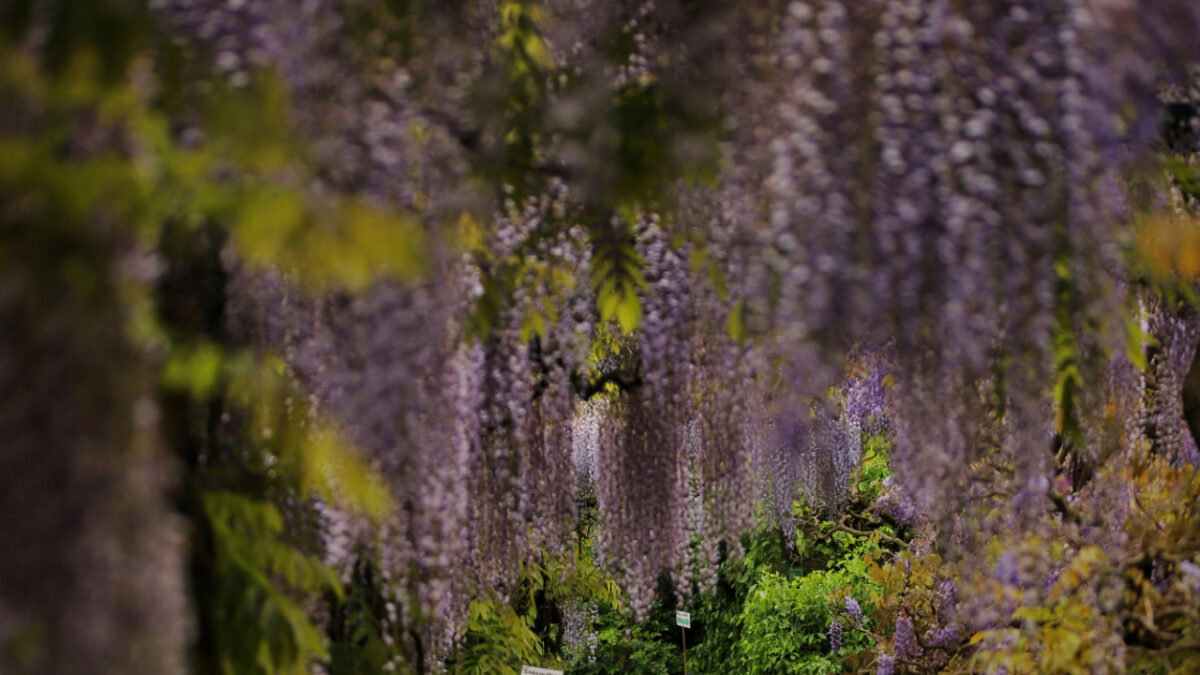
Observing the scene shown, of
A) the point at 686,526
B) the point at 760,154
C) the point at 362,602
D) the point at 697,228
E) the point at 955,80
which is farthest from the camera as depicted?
the point at 686,526

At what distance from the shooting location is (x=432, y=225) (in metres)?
2.49

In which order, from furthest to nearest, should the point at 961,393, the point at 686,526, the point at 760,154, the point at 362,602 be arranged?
the point at 686,526
the point at 362,602
the point at 961,393
the point at 760,154

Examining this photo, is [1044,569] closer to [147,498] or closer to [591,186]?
[591,186]

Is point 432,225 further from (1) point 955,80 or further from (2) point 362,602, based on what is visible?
(2) point 362,602

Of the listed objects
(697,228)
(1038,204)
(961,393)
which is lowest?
(961,393)

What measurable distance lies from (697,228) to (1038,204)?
3.75 feet

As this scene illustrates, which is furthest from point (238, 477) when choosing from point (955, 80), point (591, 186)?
point (955, 80)

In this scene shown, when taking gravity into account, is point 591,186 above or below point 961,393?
above

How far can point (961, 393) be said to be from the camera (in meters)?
3.53

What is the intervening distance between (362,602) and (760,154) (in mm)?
2393

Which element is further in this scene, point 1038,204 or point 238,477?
point 238,477

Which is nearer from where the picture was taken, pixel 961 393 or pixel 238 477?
pixel 238 477

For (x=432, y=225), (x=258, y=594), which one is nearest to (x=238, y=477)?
(x=258, y=594)

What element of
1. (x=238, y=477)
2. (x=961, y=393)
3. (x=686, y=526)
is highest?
(x=238, y=477)
